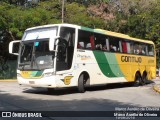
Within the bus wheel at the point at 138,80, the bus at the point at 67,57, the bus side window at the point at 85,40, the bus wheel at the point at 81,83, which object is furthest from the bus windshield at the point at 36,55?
the bus wheel at the point at 138,80

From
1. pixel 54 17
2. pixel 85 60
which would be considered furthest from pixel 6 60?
pixel 85 60

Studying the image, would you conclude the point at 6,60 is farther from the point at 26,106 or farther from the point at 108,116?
the point at 108,116

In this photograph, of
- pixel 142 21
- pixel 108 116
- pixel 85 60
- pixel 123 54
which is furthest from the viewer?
pixel 142 21

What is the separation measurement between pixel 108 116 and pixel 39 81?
5660 millimetres

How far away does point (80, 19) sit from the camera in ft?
114

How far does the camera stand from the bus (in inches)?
611

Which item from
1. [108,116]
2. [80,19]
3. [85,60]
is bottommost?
[108,116]

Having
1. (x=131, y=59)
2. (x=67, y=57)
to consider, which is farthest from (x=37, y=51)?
(x=131, y=59)

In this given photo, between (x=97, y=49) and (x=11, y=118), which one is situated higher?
(x=97, y=49)

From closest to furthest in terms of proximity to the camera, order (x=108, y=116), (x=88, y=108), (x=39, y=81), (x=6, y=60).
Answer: (x=108, y=116) < (x=88, y=108) < (x=39, y=81) < (x=6, y=60)

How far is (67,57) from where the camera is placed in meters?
16.1

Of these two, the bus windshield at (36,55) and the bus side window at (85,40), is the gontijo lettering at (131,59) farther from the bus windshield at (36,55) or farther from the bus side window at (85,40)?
the bus windshield at (36,55)

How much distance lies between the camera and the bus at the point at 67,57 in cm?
1552

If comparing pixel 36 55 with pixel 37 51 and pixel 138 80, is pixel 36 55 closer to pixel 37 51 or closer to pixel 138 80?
pixel 37 51
